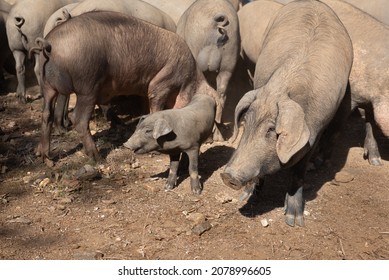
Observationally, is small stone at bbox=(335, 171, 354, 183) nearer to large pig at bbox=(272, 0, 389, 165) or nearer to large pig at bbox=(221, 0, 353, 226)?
large pig at bbox=(272, 0, 389, 165)

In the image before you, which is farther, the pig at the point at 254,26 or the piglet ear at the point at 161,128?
the pig at the point at 254,26

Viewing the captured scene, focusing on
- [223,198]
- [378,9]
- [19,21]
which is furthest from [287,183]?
[19,21]

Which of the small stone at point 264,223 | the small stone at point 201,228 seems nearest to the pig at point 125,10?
the small stone at point 201,228

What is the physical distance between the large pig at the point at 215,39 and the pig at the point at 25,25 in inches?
96.9

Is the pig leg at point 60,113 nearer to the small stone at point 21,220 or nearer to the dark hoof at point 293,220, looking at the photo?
the small stone at point 21,220

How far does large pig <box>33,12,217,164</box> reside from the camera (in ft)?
16.3

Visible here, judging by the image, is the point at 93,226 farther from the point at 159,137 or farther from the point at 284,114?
the point at 284,114

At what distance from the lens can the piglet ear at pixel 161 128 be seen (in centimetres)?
434

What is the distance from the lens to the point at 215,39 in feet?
20.1

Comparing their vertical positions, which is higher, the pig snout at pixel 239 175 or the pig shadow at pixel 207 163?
the pig snout at pixel 239 175

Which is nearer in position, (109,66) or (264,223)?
(264,223)

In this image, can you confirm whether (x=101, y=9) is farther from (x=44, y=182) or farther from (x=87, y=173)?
(x=44, y=182)

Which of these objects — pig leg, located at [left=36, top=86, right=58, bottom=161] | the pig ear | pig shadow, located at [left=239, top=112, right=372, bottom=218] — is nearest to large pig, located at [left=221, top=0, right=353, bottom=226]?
the pig ear

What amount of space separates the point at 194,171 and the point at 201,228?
0.74 meters
